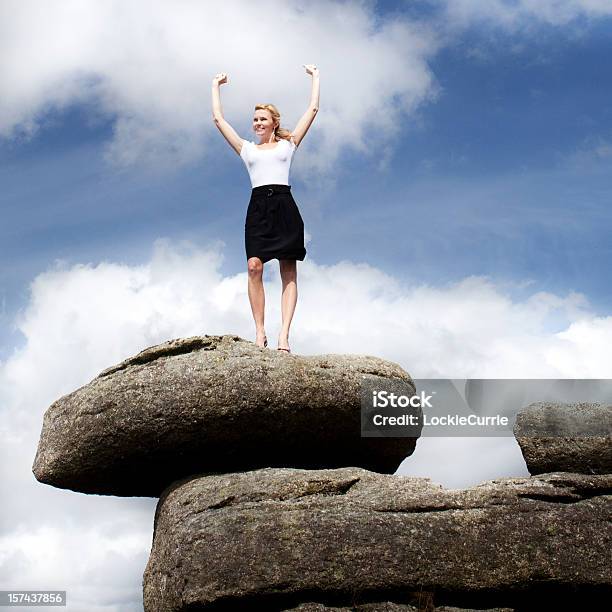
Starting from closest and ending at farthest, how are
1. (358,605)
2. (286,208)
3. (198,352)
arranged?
(358,605) < (198,352) < (286,208)

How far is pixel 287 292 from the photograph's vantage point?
16.3 metres

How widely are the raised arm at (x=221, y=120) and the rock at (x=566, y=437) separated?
22.6 ft

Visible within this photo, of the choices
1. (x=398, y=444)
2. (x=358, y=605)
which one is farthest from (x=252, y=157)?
(x=358, y=605)

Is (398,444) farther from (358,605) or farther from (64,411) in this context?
(64,411)

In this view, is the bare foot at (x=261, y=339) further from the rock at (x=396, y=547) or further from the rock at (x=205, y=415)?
the rock at (x=396, y=547)

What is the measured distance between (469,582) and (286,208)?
7039 millimetres

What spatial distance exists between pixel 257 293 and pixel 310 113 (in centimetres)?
344

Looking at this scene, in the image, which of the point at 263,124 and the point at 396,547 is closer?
the point at 396,547

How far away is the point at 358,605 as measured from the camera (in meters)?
12.9

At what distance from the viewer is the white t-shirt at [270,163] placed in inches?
642

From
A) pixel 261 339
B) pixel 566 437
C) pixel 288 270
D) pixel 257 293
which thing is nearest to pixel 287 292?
pixel 288 270

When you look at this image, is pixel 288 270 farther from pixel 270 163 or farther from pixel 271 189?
pixel 270 163

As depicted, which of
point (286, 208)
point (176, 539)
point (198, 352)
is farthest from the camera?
point (286, 208)

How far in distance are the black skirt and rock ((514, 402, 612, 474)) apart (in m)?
4.93
